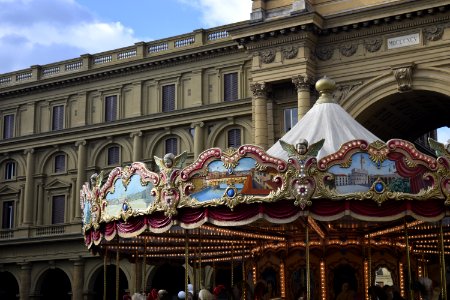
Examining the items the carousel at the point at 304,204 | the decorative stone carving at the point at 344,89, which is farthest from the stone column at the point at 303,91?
the carousel at the point at 304,204

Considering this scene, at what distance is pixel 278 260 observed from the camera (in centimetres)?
2333

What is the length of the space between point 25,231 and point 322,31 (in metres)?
22.8

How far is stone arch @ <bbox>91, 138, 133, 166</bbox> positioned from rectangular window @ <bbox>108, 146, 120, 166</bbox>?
1.01 feet

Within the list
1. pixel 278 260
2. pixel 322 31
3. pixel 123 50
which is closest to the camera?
pixel 278 260

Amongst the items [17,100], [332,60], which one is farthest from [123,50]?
[332,60]

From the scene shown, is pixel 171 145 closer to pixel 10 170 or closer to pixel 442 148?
pixel 10 170

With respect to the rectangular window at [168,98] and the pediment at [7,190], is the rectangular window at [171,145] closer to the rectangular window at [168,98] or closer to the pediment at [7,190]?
the rectangular window at [168,98]

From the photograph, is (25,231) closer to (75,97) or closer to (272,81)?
(75,97)

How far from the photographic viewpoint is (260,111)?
116ft

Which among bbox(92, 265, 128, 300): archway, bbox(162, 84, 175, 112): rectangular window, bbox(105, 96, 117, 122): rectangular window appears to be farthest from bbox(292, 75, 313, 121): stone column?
bbox(92, 265, 128, 300): archway

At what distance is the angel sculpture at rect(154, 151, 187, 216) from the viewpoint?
18.3 meters

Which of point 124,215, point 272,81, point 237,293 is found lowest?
point 237,293

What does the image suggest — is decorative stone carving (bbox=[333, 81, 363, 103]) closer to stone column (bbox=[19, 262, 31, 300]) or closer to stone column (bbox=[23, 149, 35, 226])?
stone column (bbox=[23, 149, 35, 226])

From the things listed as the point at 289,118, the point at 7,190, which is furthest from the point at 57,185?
the point at 289,118
